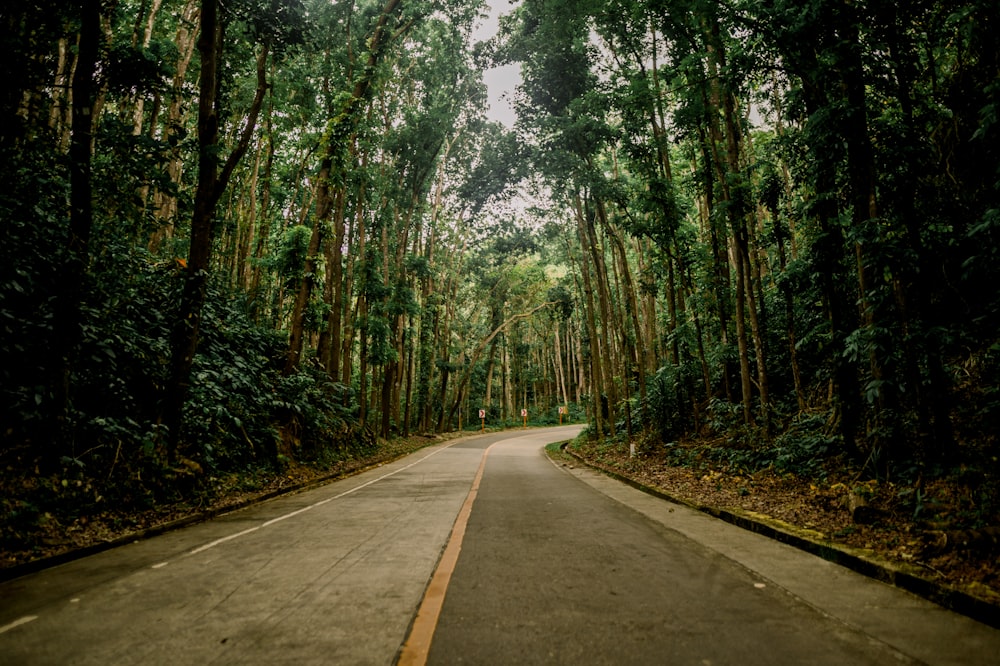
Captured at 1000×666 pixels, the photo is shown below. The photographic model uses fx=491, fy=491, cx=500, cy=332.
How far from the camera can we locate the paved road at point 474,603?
9.11 feet

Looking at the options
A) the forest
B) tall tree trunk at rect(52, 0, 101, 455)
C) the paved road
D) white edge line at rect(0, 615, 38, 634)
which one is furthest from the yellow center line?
tall tree trunk at rect(52, 0, 101, 455)

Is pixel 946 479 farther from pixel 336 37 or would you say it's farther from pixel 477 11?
pixel 477 11

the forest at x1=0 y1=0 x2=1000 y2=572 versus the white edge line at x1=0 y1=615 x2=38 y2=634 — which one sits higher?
the forest at x1=0 y1=0 x2=1000 y2=572

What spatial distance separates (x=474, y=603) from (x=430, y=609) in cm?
32

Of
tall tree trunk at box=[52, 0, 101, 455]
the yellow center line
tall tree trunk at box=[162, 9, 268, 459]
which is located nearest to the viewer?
the yellow center line

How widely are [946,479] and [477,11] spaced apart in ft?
67.1

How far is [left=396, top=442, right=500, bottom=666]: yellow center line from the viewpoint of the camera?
2.66 meters

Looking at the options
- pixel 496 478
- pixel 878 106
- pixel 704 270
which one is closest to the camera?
pixel 878 106

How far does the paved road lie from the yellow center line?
0.02m

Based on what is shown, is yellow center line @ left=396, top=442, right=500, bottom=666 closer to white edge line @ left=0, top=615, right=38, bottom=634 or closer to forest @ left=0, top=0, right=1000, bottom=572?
white edge line @ left=0, top=615, right=38, bottom=634

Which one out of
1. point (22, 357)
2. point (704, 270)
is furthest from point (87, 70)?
point (704, 270)

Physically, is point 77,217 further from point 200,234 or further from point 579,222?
point 579,222

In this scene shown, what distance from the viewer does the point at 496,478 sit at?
11859mm

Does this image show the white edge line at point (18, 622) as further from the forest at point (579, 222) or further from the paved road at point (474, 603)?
the forest at point (579, 222)
